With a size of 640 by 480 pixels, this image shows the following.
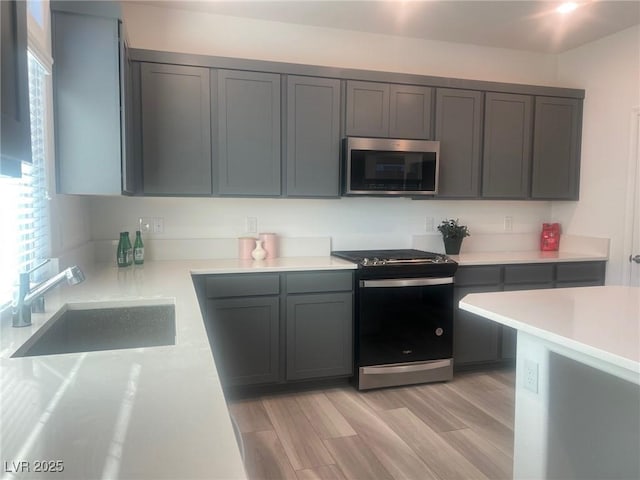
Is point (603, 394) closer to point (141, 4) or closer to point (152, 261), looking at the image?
point (152, 261)

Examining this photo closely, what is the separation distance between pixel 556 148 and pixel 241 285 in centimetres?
282

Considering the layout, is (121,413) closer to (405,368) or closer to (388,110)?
(405,368)

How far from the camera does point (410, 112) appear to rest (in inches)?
132

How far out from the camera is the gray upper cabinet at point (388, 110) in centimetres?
324

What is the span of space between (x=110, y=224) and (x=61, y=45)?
49.8 inches

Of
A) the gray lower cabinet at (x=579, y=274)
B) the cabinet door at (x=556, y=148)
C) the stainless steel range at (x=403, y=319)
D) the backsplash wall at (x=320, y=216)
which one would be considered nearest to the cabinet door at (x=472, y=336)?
the stainless steel range at (x=403, y=319)

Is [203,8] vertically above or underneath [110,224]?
above

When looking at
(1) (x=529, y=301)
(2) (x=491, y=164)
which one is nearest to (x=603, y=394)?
(1) (x=529, y=301)

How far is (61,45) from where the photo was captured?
2186 mm

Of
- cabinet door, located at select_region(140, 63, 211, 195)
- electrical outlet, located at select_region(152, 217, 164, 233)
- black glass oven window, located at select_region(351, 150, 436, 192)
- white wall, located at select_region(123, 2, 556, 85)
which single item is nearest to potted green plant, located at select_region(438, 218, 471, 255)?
black glass oven window, located at select_region(351, 150, 436, 192)

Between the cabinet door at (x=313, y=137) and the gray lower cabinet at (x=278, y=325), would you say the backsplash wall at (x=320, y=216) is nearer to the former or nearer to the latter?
the cabinet door at (x=313, y=137)

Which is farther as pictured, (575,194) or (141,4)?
(575,194)

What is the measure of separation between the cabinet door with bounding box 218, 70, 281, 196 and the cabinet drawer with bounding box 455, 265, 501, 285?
1471 millimetres

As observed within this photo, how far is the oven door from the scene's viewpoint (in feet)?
10.0
